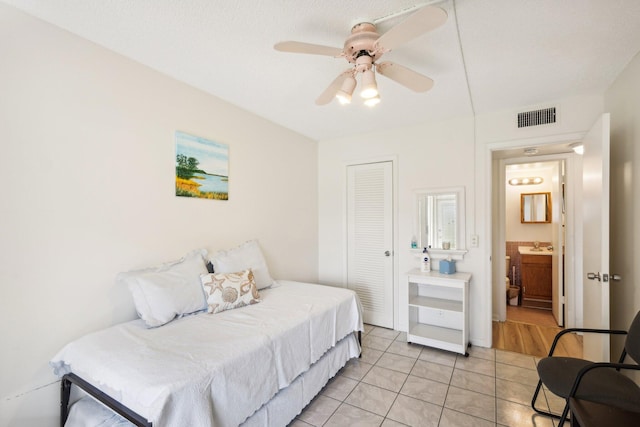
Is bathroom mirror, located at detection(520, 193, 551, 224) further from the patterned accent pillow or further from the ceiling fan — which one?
the patterned accent pillow

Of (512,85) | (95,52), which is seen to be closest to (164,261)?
(95,52)

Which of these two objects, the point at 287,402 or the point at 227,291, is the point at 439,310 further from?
the point at 227,291

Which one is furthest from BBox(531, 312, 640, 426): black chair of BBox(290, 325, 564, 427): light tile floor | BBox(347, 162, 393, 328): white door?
BBox(347, 162, 393, 328): white door

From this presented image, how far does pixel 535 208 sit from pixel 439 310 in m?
3.33

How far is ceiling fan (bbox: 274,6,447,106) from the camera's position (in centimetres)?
132

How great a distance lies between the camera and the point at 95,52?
189cm

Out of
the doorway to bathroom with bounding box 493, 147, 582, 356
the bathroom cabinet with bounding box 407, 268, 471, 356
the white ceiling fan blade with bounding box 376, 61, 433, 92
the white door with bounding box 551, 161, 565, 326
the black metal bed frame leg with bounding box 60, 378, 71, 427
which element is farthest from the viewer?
the white door with bounding box 551, 161, 565, 326

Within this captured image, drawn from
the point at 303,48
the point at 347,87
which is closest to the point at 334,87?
the point at 347,87

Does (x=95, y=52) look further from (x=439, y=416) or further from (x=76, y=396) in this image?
(x=439, y=416)

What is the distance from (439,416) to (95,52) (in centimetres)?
336

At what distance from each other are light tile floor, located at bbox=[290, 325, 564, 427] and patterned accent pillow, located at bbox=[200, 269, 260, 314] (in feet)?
→ 2.99

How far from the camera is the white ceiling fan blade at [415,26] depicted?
1.23 m

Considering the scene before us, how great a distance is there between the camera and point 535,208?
5.02 metres

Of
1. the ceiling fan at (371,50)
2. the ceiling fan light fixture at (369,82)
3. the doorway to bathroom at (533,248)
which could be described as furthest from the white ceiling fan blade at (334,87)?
the doorway to bathroom at (533,248)
